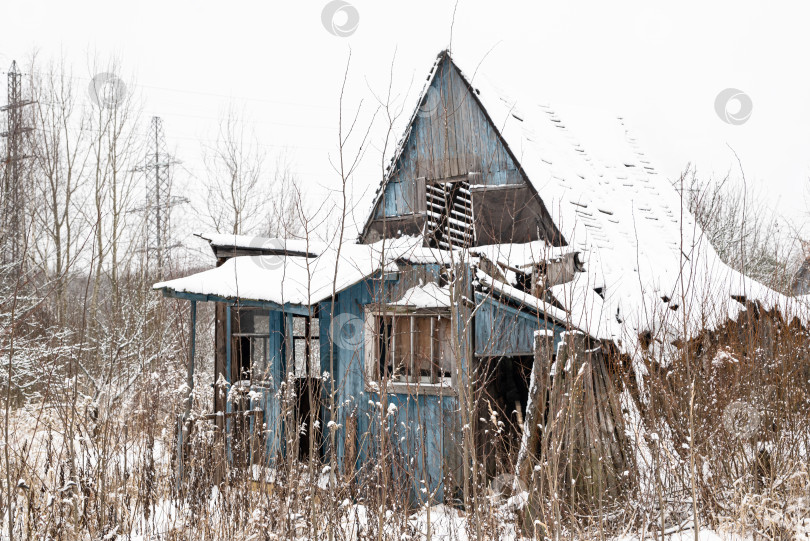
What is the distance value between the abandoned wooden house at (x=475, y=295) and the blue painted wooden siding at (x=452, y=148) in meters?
0.03

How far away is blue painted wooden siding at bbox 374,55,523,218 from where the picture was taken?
9.49 m

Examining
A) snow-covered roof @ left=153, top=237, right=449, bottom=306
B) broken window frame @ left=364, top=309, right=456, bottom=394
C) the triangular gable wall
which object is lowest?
broken window frame @ left=364, top=309, right=456, bottom=394

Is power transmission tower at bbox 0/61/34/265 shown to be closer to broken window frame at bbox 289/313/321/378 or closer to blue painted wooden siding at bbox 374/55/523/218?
broken window frame at bbox 289/313/321/378

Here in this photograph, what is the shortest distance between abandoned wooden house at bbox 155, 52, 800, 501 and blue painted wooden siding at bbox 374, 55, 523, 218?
29 millimetres

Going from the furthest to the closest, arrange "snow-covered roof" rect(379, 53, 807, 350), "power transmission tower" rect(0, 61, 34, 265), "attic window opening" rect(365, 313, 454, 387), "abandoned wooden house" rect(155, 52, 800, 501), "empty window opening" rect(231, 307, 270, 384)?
"power transmission tower" rect(0, 61, 34, 265) < "empty window opening" rect(231, 307, 270, 384) < "attic window opening" rect(365, 313, 454, 387) < "snow-covered roof" rect(379, 53, 807, 350) < "abandoned wooden house" rect(155, 52, 800, 501)

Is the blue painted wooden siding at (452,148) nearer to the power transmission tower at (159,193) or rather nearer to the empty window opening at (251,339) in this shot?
the empty window opening at (251,339)

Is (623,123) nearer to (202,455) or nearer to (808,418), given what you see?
(808,418)

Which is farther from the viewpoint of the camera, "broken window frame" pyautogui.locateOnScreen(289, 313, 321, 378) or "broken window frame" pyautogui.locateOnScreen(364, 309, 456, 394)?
"broken window frame" pyautogui.locateOnScreen(364, 309, 456, 394)

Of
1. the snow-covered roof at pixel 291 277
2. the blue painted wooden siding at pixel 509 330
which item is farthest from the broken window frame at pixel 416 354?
the snow-covered roof at pixel 291 277

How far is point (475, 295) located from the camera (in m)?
6.95

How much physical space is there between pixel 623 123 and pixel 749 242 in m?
10.8

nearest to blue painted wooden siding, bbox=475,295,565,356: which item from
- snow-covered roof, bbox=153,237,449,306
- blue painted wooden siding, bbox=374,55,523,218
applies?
snow-covered roof, bbox=153,237,449,306

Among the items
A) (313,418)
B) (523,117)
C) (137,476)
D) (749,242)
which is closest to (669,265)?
(523,117)

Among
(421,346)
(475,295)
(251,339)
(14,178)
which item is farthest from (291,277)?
(14,178)
